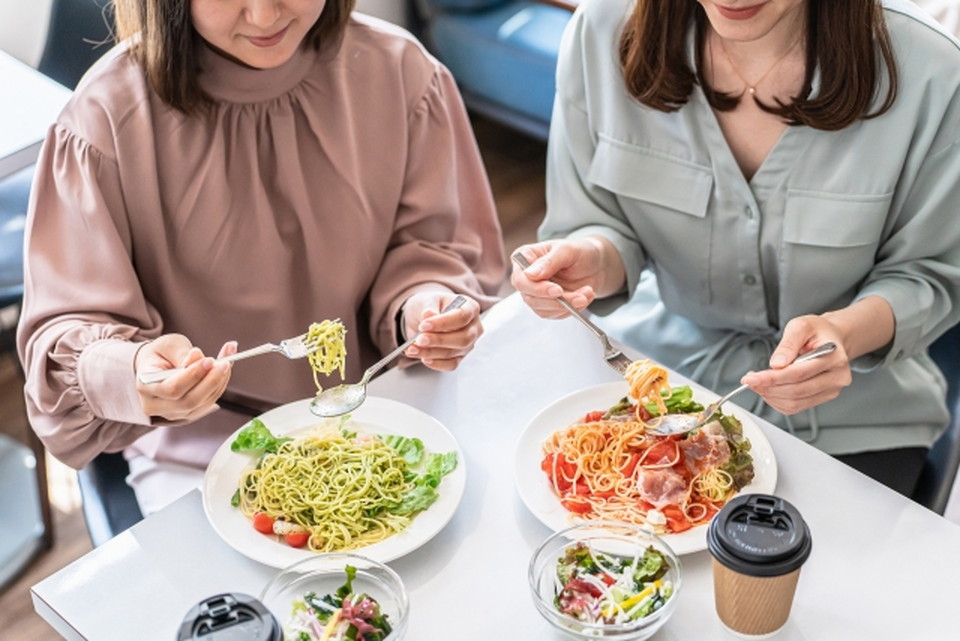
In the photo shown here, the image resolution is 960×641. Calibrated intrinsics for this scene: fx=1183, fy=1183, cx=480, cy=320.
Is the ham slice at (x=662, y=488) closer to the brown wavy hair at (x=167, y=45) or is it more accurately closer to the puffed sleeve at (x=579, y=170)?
the puffed sleeve at (x=579, y=170)

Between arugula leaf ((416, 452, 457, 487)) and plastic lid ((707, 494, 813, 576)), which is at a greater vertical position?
plastic lid ((707, 494, 813, 576))

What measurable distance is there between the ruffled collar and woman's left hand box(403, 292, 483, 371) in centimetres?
44

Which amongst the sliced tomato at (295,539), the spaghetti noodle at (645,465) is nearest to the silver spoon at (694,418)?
the spaghetti noodle at (645,465)

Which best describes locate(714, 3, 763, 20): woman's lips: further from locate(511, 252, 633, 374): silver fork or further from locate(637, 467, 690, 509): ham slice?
locate(637, 467, 690, 509): ham slice

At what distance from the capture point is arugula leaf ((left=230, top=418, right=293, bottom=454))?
1586mm

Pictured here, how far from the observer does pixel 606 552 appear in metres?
1.38

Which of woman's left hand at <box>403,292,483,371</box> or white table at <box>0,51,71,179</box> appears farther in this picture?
white table at <box>0,51,71,179</box>

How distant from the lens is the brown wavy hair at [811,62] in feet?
5.65

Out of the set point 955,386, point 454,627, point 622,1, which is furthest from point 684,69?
point 454,627

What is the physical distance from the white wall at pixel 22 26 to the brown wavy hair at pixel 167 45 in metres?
1.12

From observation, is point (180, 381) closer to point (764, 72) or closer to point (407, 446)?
point (407, 446)

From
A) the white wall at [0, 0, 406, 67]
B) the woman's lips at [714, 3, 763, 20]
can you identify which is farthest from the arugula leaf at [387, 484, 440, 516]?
the white wall at [0, 0, 406, 67]

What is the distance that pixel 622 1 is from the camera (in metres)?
1.89

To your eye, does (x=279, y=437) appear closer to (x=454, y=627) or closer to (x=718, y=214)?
(x=454, y=627)
